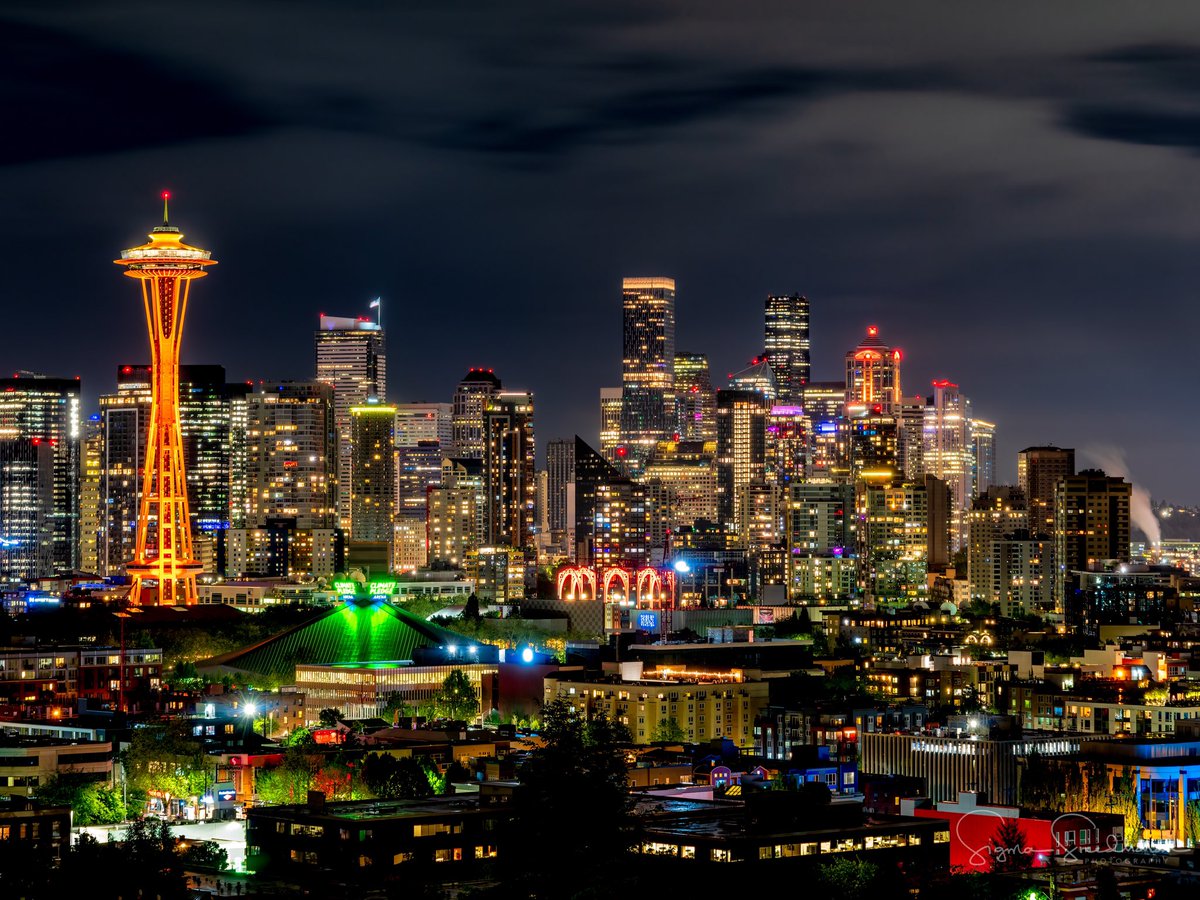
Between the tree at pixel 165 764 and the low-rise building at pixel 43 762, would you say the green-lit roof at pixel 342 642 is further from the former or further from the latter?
the low-rise building at pixel 43 762

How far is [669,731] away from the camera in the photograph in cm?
10419

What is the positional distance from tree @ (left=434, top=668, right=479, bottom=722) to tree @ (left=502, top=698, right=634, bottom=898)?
39411mm

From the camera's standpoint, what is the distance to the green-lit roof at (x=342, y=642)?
400 feet

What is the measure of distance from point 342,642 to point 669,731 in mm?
25827

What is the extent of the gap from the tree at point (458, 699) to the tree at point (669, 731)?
7840 mm

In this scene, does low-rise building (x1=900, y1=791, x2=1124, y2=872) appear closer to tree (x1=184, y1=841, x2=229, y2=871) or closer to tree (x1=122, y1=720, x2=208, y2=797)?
tree (x1=184, y1=841, x2=229, y2=871)

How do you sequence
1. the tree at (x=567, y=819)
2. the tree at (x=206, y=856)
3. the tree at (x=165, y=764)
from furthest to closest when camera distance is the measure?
the tree at (x=165, y=764) → the tree at (x=206, y=856) → the tree at (x=567, y=819)

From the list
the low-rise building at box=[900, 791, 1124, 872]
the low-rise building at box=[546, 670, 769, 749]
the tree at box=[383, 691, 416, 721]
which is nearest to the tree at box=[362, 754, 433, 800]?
the low-rise building at box=[900, 791, 1124, 872]

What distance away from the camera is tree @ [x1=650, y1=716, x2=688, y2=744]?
103 m

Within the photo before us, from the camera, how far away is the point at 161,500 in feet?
481

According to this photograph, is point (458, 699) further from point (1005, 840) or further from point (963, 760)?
point (1005, 840)

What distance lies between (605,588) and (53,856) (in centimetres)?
11807

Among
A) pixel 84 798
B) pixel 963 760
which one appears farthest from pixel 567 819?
pixel 963 760

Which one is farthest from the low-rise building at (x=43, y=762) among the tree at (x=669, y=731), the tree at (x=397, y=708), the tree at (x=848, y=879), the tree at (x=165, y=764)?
the tree at (x=669, y=731)
